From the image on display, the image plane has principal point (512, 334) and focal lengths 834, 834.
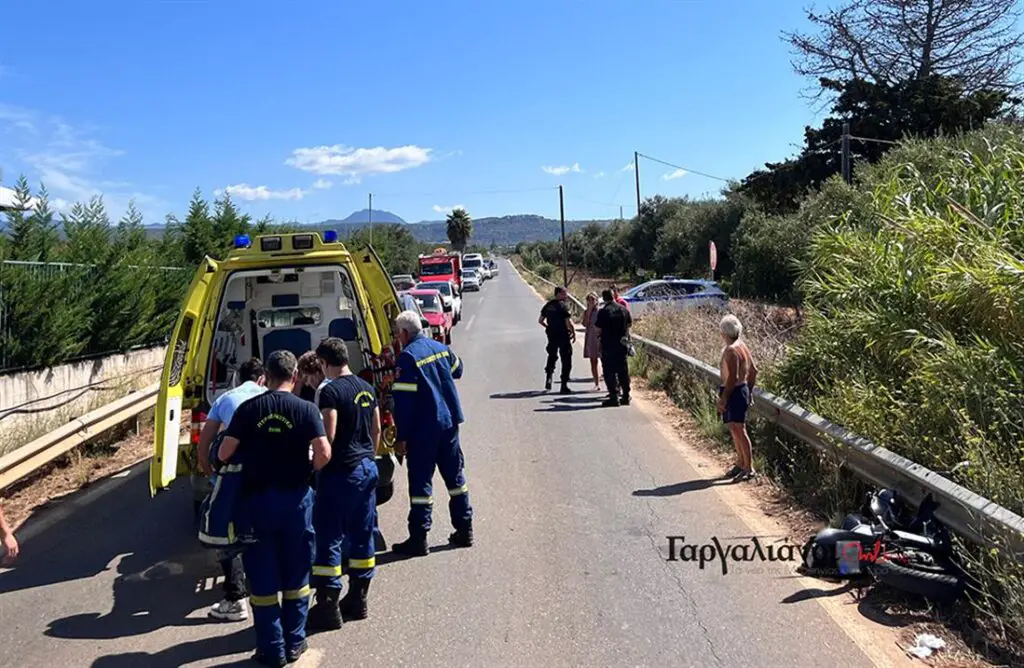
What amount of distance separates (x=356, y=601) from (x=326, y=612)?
0.20 metres

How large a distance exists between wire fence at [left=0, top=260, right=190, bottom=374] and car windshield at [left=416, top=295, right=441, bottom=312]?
8786 mm

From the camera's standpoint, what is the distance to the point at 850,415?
21.4ft

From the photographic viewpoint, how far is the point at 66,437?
326 inches

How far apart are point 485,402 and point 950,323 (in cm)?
695

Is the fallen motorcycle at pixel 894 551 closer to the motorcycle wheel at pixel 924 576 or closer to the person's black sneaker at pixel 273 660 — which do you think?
the motorcycle wheel at pixel 924 576

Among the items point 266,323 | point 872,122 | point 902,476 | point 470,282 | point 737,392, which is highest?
point 872,122

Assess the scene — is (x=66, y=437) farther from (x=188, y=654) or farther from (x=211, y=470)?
(x=188, y=654)

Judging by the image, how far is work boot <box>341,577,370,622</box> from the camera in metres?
4.80

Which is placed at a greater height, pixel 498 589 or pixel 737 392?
pixel 737 392

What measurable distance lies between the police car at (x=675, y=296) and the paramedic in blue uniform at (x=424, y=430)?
46.9ft

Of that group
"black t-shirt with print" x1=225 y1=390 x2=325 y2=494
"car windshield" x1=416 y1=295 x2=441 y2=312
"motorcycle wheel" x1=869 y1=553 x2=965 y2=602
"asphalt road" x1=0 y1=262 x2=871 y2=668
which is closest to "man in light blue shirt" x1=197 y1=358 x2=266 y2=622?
"asphalt road" x1=0 y1=262 x2=871 y2=668

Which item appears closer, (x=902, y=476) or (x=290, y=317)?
(x=902, y=476)

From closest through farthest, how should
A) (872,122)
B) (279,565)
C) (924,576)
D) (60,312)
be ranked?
(279,565) < (924,576) < (60,312) < (872,122)

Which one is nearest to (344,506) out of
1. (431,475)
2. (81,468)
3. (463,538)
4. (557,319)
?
(431,475)
